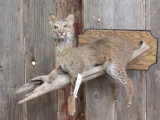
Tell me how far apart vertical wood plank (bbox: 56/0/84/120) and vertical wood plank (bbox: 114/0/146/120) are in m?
0.17

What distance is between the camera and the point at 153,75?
1.64 metres

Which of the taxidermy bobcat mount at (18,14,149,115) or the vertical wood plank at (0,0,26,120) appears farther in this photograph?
the vertical wood plank at (0,0,26,120)

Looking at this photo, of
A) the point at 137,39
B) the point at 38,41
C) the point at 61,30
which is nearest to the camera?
the point at 61,30

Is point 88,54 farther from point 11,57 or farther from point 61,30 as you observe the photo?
point 11,57

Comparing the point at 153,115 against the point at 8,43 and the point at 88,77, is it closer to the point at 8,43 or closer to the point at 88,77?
the point at 88,77

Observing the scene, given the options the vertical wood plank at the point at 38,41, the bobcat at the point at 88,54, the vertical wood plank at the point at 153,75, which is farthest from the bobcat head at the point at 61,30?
the vertical wood plank at the point at 153,75

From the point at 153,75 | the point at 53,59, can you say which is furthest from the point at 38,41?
the point at 153,75

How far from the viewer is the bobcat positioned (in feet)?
4.53

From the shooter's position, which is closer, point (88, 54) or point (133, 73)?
point (88, 54)

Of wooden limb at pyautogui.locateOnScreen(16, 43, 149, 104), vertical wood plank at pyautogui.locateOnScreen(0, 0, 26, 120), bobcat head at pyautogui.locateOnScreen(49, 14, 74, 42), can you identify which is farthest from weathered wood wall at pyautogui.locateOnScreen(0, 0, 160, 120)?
bobcat head at pyautogui.locateOnScreen(49, 14, 74, 42)

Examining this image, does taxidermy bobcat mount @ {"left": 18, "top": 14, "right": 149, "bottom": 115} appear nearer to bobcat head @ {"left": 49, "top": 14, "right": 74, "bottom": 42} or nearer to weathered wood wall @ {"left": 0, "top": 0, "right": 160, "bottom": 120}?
bobcat head @ {"left": 49, "top": 14, "right": 74, "bottom": 42}

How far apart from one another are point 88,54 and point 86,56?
0.05 ft

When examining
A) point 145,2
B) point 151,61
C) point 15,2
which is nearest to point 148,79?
point 151,61

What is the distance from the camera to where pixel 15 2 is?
1.65m
